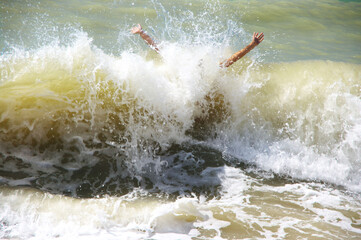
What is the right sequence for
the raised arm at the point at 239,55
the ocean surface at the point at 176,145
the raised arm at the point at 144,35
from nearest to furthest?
1. the ocean surface at the point at 176,145
2. the raised arm at the point at 239,55
3. the raised arm at the point at 144,35

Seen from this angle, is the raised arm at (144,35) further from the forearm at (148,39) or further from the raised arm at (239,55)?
the raised arm at (239,55)

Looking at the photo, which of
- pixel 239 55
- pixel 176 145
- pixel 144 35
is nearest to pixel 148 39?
pixel 144 35

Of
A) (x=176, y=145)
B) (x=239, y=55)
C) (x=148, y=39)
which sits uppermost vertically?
(x=148, y=39)

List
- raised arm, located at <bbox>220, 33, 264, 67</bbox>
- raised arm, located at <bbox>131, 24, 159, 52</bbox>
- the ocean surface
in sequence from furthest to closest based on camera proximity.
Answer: raised arm, located at <bbox>131, 24, 159, 52</bbox>
raised arm, located at <bbox>220, 33, 264, 67</bbox>
the ocean surface

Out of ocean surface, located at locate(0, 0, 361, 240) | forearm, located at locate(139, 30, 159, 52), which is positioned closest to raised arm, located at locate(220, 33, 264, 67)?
ocean surface, located at locate(0, 0, 361, 240)

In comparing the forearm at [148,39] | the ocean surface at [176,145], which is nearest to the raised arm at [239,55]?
the ocean surface at [176,145]

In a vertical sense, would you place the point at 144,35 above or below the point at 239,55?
above

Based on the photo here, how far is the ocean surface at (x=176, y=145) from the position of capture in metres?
3.71

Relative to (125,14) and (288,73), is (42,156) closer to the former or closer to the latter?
(288,73)

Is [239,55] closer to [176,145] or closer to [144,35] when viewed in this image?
[144,35]

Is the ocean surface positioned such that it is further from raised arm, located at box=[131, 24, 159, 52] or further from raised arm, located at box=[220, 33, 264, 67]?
raised arm, located at box=[131, 24, 159, 52]

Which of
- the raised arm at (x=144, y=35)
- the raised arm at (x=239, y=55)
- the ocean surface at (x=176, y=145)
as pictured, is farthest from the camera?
the raised arm at (x=144, y=35)

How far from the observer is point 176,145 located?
17.5 ft

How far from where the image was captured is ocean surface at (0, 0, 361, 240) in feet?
12.2
